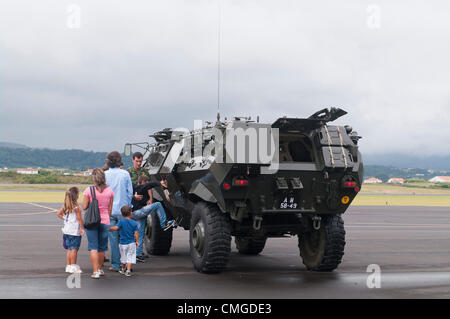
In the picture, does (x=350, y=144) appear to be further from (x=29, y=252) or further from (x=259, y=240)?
(x=29, y=252)

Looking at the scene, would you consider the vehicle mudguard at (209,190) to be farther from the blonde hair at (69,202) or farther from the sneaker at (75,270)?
the sneaker at (75,270)

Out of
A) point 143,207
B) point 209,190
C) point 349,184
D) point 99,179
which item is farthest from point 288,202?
point 143,207

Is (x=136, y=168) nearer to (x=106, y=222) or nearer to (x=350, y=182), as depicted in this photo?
(x=106, y=222)

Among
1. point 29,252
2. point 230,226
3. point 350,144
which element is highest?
point 350,144

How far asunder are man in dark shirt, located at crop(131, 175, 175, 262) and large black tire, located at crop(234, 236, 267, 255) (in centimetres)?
183

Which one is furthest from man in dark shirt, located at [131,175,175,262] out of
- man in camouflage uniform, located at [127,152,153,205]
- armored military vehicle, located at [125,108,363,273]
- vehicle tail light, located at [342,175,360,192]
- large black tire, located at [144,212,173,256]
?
vehicle tail light, located at [342,175,360,192]

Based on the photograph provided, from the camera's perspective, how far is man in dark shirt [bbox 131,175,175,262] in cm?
1030

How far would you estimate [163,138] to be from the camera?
1241cm

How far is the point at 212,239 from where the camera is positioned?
8.69 meters

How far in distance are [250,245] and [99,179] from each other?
A: 14.6 ft

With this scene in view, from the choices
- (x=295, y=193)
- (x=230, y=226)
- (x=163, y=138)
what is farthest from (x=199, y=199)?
(x=163, y=138)

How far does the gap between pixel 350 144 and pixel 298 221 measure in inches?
58.2

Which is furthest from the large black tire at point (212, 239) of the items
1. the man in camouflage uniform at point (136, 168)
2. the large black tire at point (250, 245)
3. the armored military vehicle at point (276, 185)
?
the large black tire at point (250, 245)

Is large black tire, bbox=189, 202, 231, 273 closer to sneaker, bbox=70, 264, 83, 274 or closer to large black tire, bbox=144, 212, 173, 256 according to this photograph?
sneaker, bbox=70, 264, 83, 274
